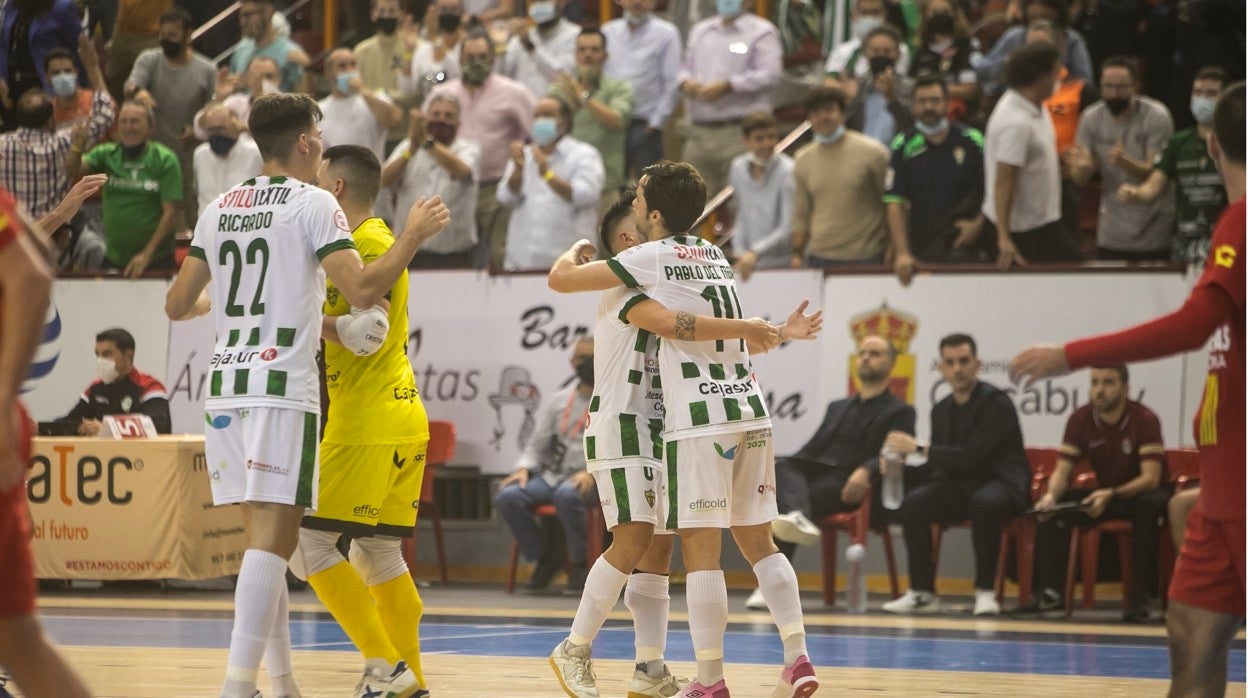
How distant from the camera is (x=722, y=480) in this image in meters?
6.48

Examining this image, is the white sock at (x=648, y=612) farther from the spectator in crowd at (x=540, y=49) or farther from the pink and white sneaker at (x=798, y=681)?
the spectator in crowd at (x=540, y=49)

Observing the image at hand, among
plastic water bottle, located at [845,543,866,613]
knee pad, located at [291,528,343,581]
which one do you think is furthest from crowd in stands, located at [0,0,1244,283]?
knee pad, located at [291,528,343,581]

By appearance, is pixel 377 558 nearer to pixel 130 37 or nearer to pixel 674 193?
pixel 674 193

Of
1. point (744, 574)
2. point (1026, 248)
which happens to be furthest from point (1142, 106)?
point (744, 574)

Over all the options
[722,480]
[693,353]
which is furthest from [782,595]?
[693,353]

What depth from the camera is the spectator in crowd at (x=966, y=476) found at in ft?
37.4

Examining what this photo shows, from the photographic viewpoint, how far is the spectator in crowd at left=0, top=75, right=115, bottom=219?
49.1 ft

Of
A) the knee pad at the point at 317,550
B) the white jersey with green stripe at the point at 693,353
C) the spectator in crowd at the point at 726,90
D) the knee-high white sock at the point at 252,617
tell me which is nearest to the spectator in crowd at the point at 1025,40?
the spectator in crowd at the point at 726,90

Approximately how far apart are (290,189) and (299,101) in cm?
33

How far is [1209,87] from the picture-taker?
479 inches

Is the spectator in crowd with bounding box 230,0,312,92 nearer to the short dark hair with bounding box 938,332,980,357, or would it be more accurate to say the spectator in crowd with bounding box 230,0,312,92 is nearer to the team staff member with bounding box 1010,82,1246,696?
the short dark hair with bounding box 938,332,980,357

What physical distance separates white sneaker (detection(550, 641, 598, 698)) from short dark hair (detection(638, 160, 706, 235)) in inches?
71.3

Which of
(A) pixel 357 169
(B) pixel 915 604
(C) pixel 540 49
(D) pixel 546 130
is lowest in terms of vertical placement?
(B) pixel 915 604

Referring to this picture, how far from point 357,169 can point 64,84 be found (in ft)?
33.2
